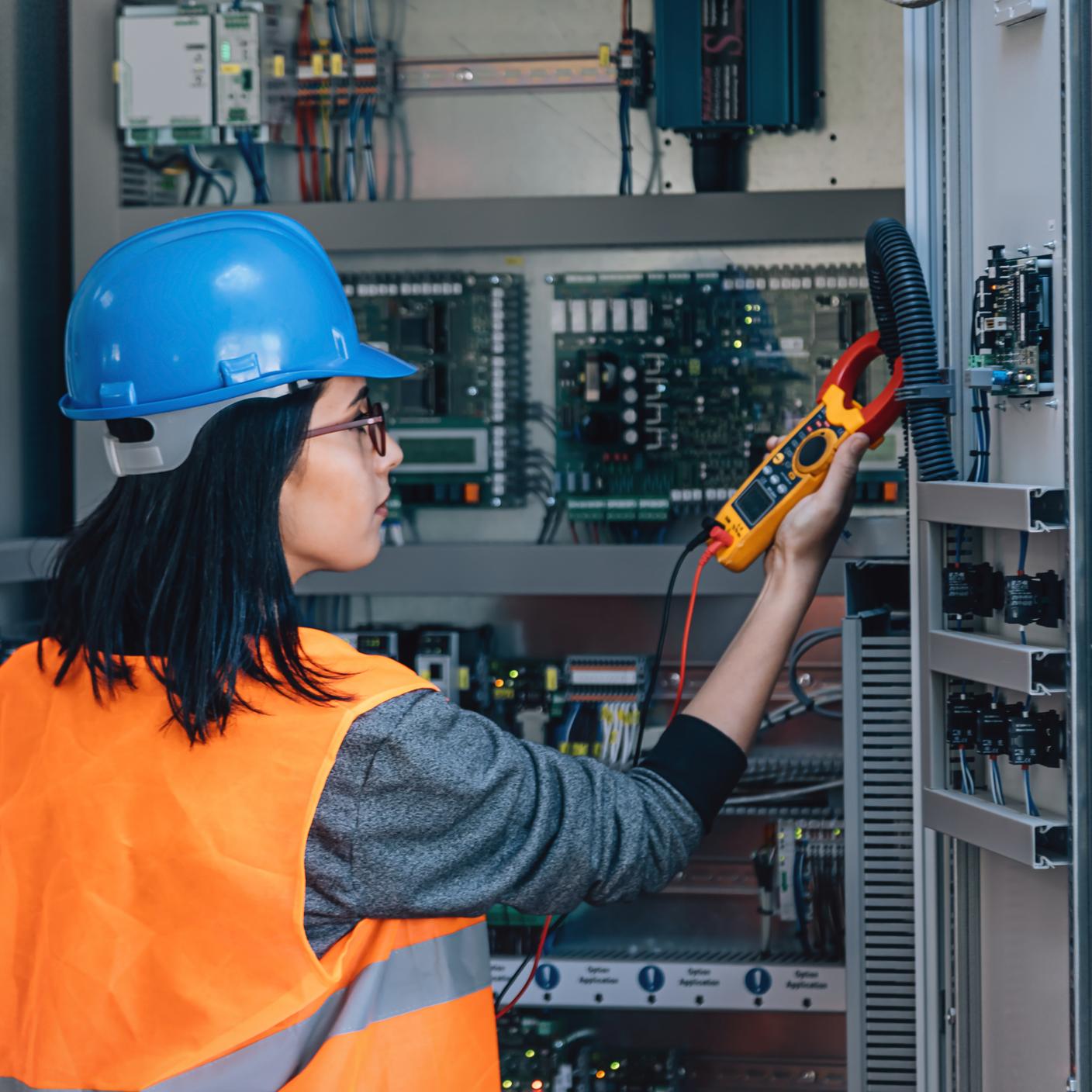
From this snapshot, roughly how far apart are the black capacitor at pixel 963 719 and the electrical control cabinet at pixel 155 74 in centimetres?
204

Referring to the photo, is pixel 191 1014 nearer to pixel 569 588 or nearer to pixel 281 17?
pixel 569 588

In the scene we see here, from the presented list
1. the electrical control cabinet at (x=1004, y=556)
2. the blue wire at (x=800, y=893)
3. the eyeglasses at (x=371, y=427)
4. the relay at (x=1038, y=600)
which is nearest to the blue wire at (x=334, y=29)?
the electrical control cabinet at (x=1004, y=556)

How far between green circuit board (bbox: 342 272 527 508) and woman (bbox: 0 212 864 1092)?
1.37 metres

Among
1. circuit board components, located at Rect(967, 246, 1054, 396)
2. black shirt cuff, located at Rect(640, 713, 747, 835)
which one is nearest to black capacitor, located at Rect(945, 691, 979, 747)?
black shirt cuff, located at Rect(640, 713, 747, 835)

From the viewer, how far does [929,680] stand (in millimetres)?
1507

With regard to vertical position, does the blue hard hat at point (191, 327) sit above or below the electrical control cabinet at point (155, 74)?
below

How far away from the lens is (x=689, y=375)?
271 cm

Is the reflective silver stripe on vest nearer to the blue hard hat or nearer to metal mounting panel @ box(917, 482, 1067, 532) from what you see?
the blue hard hat

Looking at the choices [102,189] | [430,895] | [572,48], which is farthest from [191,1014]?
[572,48]

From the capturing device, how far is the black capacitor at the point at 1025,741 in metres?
1.35

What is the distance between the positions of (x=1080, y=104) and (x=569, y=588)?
1.46 m

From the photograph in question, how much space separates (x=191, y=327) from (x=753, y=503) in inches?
31.6

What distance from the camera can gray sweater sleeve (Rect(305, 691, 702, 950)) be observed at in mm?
1169

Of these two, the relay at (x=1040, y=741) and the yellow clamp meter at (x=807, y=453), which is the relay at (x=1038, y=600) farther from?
the yellow clamp meter at (x=807, y=453)
